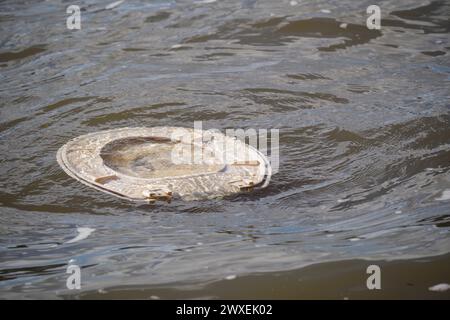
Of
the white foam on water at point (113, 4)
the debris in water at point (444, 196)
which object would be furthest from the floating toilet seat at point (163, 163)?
the white foam on water at point (113, 4)

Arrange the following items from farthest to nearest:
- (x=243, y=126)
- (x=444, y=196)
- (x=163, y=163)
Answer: (x=243, y=126) → (x=163, y=163) → (x=444, y=196)

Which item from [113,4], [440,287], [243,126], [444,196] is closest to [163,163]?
[243,126]

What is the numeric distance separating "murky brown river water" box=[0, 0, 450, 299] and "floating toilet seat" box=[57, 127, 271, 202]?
0.12m

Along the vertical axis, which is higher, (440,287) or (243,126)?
(243,126)

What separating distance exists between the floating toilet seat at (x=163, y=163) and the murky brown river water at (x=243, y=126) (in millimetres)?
117

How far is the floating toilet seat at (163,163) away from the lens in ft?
13.6

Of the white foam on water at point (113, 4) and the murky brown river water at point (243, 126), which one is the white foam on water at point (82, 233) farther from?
the white foam on water at point (113, 4)

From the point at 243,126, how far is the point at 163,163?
3.64ft

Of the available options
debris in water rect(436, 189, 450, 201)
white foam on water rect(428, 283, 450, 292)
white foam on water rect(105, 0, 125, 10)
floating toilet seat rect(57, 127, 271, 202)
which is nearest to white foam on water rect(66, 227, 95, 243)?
floating toilet seat rect(57, 127, 271, 202)

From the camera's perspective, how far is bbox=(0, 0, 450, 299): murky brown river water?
127 inches

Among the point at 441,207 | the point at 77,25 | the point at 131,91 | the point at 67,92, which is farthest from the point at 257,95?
the point at 77,25

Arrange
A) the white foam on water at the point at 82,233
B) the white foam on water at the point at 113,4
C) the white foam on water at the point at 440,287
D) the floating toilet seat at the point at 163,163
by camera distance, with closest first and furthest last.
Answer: the white foam on water at the point at 440,287 → the white foam on water at the point at 82,233 → the floating toilet seat at the point at 163,163 → the white foam on water at the point at 113,4

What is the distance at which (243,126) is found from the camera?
5535 millimetres

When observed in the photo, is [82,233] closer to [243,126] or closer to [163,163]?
[163,163]
